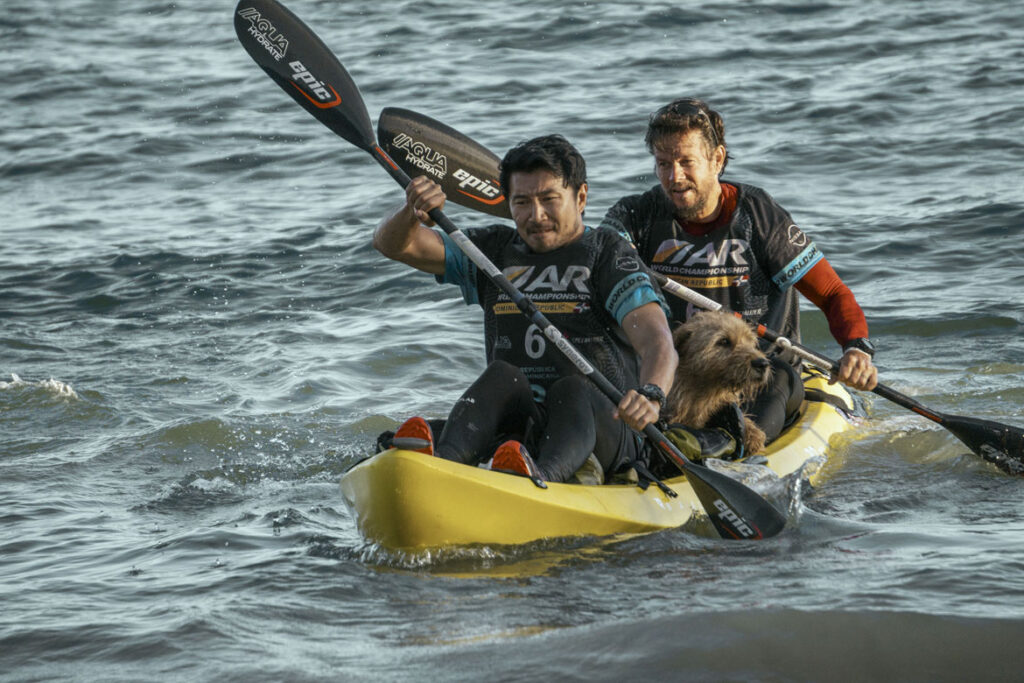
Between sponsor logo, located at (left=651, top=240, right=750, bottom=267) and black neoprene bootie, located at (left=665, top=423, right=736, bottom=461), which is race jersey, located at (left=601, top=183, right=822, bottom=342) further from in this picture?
black neoprene bootie, located at (left=665, top=423, right=736, bottom=461)

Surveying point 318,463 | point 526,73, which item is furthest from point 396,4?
point 318,463

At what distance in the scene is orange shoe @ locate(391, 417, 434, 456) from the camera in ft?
13.1

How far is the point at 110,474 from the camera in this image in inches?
227

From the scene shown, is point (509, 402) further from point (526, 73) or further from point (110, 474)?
point (526, 73)

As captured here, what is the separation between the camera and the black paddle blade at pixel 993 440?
5.24 meters

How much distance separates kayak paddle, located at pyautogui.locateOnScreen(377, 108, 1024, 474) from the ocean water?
0.12 m

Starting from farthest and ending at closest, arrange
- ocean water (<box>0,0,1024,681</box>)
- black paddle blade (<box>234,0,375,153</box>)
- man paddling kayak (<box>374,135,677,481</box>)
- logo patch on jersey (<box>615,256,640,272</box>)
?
black paddle blade (<box>234,0,375,153</box>) < logo patch on jersey (<box>615,256,640,272</box>) < man paddling kayak (<box>374,135,677,481</box>) < ocean water (<box>0,0,1024,681</box>)

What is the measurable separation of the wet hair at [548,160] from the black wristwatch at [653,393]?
2.65ft

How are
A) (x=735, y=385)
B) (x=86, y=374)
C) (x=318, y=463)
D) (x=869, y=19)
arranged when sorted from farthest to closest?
(x=869, y=19), (x=86, y=374), (x=318, y=463), (x=735, y=385)

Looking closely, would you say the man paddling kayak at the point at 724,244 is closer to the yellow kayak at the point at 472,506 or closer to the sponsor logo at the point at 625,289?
the sponsor logo at the point at 625,289

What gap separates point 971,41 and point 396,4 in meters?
8.31

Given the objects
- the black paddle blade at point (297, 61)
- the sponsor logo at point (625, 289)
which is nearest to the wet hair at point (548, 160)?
the sponsor logo at point (625, 289)

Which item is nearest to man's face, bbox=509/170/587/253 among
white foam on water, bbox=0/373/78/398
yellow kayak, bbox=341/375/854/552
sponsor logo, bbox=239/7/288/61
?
yellow kayak, bbox=341/375/854/552

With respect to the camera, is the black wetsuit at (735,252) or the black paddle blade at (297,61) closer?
the black wetsuit at (735,252)
